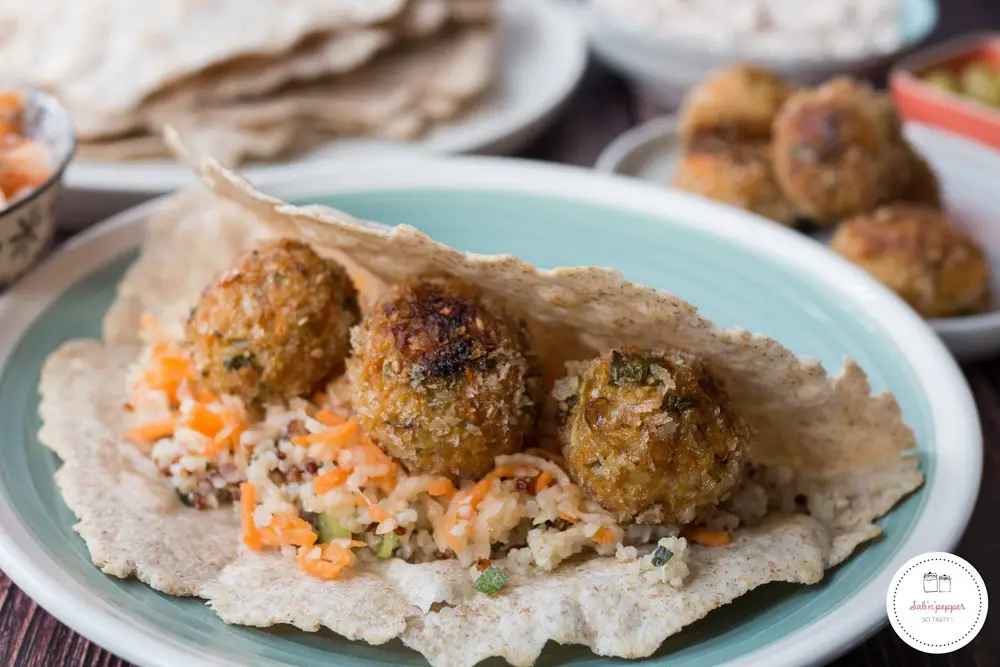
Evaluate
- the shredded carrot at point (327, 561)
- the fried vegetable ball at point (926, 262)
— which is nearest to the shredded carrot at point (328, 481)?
the shredded carrot at point (327, 561)

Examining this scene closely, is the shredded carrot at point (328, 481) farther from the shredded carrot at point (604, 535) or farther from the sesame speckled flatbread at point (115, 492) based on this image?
the shredded carrot at point (604, 535)

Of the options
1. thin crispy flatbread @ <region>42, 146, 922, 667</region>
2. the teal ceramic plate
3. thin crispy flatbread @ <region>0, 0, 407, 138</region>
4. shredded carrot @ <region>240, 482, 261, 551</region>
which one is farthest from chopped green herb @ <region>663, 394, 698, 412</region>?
thin crispy flatbread @ <region>0, 0, 407, 138</region>

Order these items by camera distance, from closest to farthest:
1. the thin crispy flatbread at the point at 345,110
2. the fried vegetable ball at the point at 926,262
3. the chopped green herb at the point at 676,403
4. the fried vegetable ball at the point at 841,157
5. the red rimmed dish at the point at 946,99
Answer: the chopped green herb at the point at 676,403 < the fried vegetable ball at the point at 926,262 < the fried vegetable ball at the point at 841,157 < the thin crispy flatbread at the point at 345,110 < the red rimmed dish at the point at 946,99

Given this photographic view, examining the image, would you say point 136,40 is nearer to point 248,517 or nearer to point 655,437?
point 248,517

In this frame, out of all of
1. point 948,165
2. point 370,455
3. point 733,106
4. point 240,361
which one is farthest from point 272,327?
point 948,165

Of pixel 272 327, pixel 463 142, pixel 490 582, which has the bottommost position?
pixel 463 142
